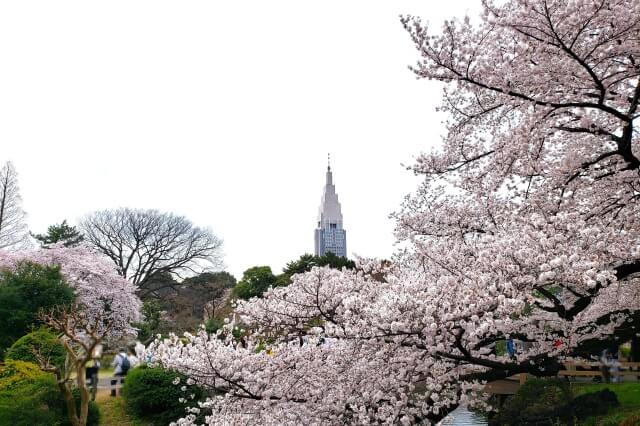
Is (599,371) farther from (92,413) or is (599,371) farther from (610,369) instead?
(92,413)

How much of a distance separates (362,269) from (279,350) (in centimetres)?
117

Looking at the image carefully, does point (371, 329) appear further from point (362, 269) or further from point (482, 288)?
point (362, 269)

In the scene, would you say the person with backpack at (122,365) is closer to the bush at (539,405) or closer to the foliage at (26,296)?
the foliage at (26,296)

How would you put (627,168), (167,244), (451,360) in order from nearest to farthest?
1. (451,360)
2. (627,168)
3. (167,244)

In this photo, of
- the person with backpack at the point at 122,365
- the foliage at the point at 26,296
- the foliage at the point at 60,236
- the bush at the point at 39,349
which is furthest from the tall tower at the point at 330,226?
the bush at the point at 39,349

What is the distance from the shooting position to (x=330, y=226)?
236 ft

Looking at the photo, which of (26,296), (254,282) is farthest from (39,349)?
(254,282)

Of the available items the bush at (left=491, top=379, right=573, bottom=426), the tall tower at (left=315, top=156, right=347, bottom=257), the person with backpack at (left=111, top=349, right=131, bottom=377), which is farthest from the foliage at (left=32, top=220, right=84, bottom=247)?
the tall tower at (left=315, top=156, right=347, bottom=257)

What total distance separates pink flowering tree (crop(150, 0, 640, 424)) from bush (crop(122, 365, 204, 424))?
6939 millimetres

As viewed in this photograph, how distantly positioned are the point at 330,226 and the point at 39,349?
61.0m

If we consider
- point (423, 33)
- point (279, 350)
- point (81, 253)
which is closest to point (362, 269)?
point (279, 350)

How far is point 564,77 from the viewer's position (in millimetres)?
4863

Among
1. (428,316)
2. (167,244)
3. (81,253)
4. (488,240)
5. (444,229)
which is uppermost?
(167,244)

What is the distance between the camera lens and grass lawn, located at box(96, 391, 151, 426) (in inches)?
477
